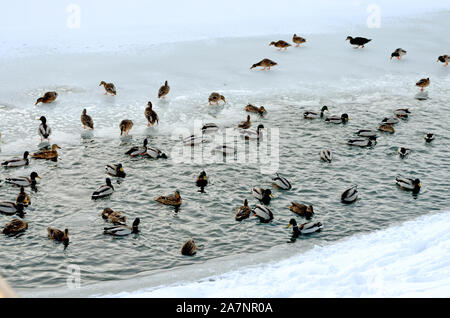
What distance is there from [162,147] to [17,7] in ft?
44.0

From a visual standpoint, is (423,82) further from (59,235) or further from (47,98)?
(59,235)

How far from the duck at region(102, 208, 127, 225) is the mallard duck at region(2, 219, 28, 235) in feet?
5.11

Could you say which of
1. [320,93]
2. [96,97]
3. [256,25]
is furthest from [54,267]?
[256,25]

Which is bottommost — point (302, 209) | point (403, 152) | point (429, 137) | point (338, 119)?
point (302, 209)

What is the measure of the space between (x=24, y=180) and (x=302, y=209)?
21.0ft

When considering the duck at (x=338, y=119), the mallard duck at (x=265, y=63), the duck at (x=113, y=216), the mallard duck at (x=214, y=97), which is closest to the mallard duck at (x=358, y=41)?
the mallard duck at (x=265, y=63)

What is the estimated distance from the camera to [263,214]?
11.2 metres

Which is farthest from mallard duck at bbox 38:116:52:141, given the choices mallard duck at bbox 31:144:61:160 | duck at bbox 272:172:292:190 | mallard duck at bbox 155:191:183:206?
duck at bbox 272:172:292:190

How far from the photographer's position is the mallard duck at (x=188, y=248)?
990 cm

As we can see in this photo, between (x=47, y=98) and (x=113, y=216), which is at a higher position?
(x=47, y=98)

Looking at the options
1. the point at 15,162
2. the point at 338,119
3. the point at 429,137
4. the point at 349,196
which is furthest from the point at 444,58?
the point at 15,162

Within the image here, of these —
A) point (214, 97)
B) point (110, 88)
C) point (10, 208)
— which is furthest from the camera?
point (110, 88)

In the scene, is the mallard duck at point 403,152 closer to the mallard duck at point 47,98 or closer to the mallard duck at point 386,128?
the mallard duck at point 386,128

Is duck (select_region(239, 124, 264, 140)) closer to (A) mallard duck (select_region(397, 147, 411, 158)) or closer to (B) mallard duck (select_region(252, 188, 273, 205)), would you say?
(B) mallard duck (select_region(252, 188, 273, 205))
